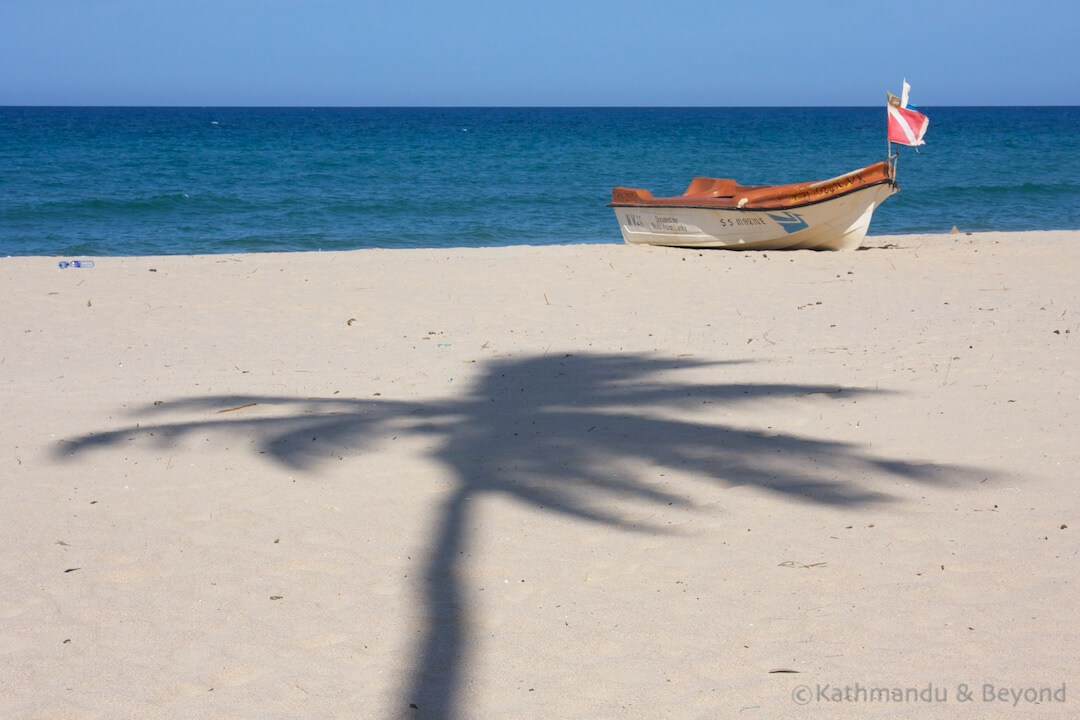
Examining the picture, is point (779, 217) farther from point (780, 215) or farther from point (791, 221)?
point (791, 221)

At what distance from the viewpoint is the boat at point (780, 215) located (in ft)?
43.2

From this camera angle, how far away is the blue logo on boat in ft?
43.7

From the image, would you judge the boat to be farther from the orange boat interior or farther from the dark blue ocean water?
the dark blue ocean water

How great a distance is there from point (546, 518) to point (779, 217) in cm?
993

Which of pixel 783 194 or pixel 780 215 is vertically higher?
pixel 783 194

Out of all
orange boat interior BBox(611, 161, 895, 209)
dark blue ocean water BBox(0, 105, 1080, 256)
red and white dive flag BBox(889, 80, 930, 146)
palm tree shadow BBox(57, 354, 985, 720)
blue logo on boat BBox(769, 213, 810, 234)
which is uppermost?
red and white dive flag BBox(889, 80, 930, 146)

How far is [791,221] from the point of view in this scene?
43.9 ft

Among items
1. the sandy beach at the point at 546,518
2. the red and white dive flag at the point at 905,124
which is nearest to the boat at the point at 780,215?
the red and white dive flag at the point at 905,124

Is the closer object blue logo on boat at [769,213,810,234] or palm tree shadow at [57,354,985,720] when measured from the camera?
palm tree shadow at [57,354,985,720]

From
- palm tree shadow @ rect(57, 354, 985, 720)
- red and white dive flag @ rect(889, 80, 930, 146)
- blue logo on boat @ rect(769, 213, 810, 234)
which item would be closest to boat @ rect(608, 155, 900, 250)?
blue logo on boat @ rect(769, 213, 810, 234)

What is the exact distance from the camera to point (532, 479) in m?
4.85

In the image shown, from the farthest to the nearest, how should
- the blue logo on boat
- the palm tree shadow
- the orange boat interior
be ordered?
the blue logo on boat
the orange boat interior
the palm tree shadow

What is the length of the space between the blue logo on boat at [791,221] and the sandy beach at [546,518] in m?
4.67

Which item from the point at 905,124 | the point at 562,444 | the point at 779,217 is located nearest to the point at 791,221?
the point at 779,217
